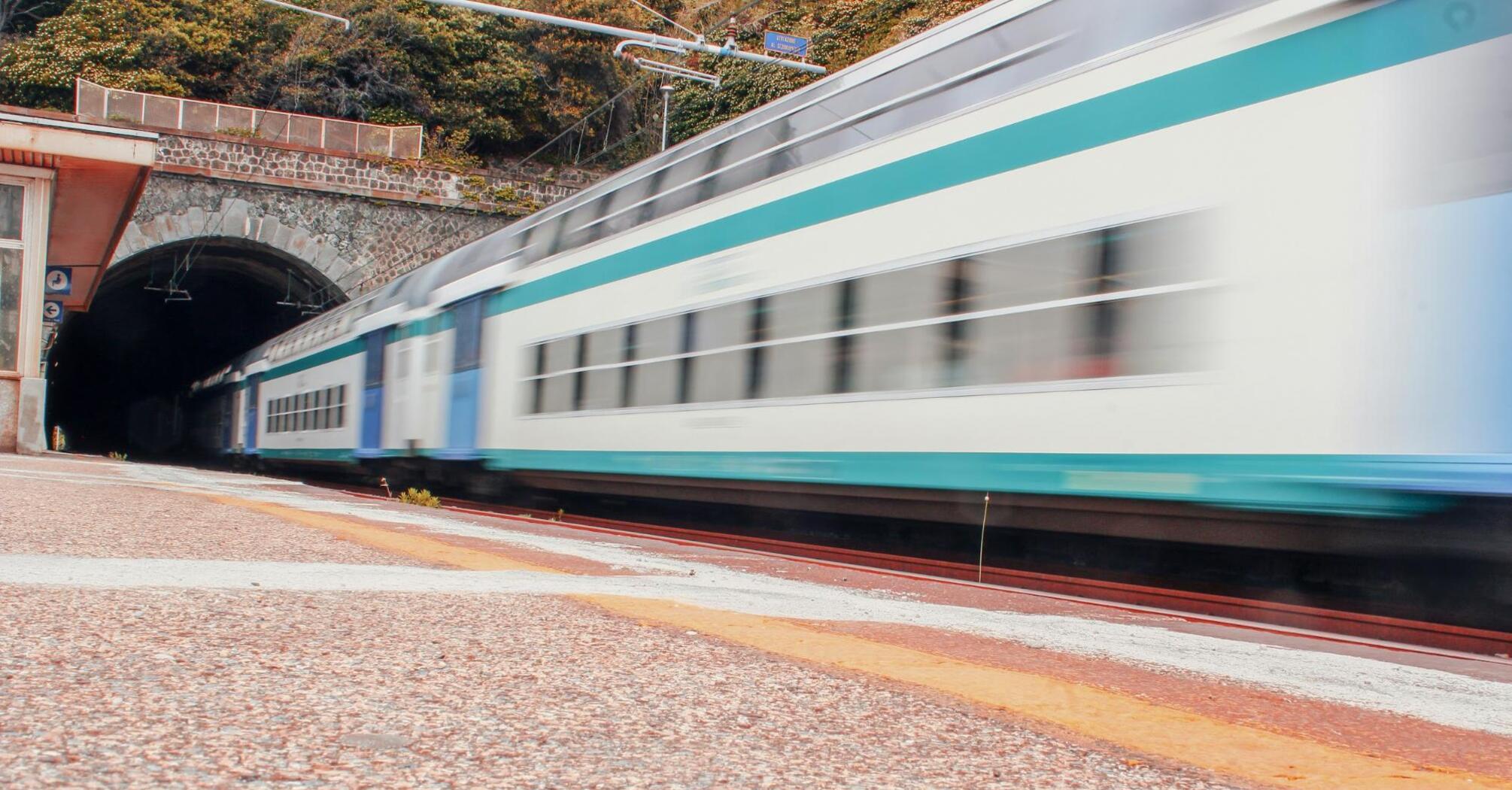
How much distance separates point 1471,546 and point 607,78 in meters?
39.7

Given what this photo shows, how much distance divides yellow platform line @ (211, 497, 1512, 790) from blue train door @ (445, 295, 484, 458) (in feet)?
34.5

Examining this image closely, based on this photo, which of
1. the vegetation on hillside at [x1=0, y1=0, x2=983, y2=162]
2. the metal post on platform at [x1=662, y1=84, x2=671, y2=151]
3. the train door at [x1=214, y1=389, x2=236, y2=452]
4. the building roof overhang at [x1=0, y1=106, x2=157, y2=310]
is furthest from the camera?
the vegetation on hillside at [x1=0, y1=0, x2=983, y2=162]

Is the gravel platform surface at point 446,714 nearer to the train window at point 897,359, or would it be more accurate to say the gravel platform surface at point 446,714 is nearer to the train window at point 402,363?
the train window at point 897,359

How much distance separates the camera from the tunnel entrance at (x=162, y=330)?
101ft

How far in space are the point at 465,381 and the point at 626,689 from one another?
1216cm

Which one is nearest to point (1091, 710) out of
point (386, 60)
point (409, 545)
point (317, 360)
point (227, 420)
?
point (409, 545)

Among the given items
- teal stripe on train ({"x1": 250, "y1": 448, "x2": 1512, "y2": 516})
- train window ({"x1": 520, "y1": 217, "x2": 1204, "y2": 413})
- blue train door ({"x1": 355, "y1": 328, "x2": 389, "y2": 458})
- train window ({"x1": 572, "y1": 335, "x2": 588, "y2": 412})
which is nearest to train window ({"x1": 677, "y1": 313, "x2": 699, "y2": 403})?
train window ({"x1": 520, "y1": 217, "x2": 1204, "y2": 413})

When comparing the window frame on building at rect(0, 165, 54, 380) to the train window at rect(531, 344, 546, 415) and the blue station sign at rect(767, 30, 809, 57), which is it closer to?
the train window at rect(531, 344, 546, 415)

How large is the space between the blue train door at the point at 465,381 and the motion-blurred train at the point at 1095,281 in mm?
2538

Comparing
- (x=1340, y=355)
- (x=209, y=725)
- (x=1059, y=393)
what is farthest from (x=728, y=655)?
(x=1059, y=393)

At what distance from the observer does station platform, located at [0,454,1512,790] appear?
5.72 feet

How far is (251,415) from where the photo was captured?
26.3 meters

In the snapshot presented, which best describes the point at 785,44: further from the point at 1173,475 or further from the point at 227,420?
the point at 227,420

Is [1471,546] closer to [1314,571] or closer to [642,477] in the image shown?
[1314,571]
